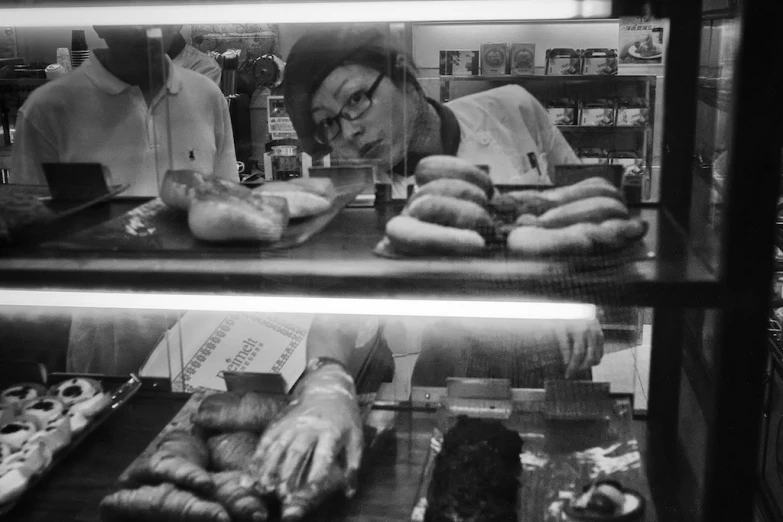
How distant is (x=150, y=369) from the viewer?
4.72ft

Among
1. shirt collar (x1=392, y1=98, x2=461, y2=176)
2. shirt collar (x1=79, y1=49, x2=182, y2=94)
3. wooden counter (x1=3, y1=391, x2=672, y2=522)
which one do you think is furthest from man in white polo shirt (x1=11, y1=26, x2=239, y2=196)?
wooden counter (x1=3, y1=391, x2=672, y2=522)

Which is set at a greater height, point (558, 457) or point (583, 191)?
point (583, 191)

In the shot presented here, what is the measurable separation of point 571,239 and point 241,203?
413mm

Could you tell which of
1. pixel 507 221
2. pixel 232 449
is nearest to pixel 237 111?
pixel 507 221

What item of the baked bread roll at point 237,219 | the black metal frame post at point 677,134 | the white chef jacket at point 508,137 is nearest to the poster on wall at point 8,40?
the baked bread roll at point 237,219

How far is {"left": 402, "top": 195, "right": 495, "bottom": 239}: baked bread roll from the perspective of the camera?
95 cm

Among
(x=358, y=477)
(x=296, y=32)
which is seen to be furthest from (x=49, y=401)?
(x=296, y=32)

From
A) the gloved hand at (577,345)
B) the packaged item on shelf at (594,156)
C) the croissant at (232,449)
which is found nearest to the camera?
the packaged item on shelf at (594,156)

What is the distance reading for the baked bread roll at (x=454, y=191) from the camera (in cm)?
98

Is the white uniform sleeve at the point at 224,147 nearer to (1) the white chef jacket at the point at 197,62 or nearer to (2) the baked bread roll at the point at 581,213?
(1) the white chef jacket at the point at 197,62

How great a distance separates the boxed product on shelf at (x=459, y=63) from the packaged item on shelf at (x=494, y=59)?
13mm

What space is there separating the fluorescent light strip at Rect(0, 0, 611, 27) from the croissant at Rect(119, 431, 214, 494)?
23.7 inches

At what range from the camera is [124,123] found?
3.47 ft

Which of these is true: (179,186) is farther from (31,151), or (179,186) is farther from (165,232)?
(31,151)
